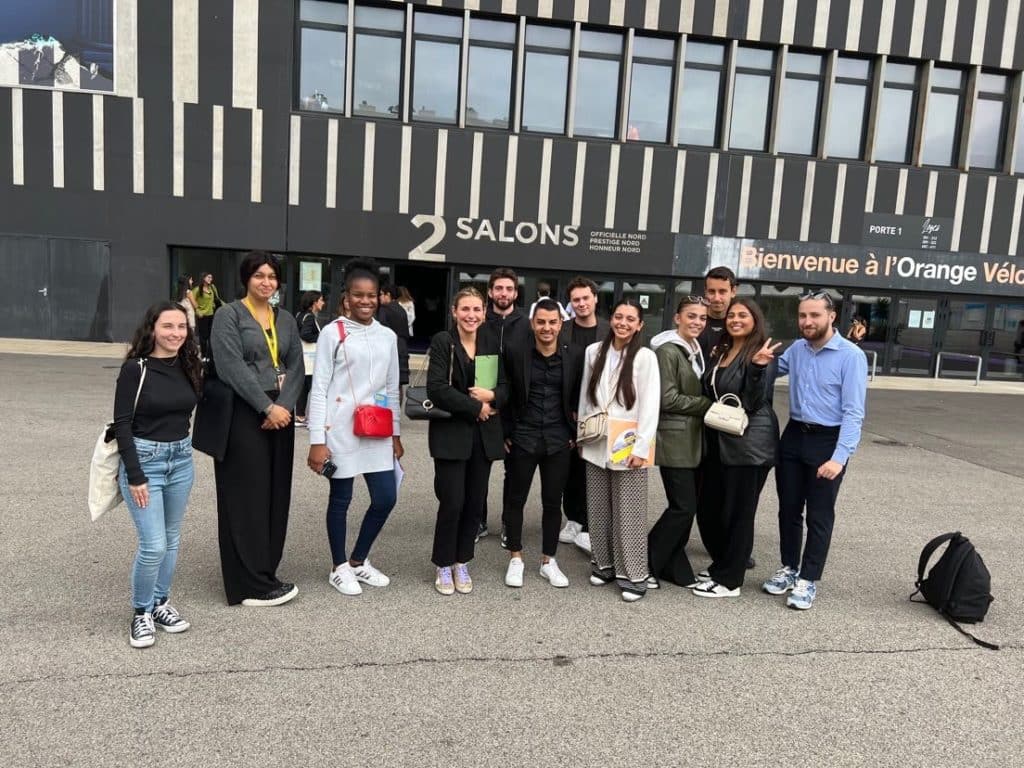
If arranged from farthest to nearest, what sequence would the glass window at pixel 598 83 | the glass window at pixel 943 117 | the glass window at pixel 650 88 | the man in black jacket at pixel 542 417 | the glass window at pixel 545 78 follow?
1. the glass window at pixel 943 117
2. the glass window at pixel 650 88
3. the glass window at pixel 598 83
4. the glass window at pixel 545 78
5. the man in black jacket at pixel 542 417

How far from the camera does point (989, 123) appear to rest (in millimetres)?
18000

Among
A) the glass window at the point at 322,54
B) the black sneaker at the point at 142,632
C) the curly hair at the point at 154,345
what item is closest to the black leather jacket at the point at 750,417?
the curly hair at the point at 154,345

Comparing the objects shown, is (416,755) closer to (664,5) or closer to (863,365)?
(863,365)

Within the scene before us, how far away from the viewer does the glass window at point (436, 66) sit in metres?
16.4

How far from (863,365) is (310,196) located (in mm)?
14539

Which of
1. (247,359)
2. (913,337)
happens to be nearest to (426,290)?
(913,337)

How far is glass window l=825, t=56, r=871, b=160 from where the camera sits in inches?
690

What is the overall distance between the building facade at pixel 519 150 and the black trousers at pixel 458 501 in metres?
13.1

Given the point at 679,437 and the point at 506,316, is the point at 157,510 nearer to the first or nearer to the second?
the point at 506,316

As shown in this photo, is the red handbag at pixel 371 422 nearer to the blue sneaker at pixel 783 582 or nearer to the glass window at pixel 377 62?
the blue sneaker at pixel 783 582

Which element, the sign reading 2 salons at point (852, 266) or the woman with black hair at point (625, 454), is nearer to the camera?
the woman with black hair at point (625, 454)

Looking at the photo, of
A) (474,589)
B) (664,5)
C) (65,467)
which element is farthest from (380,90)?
(474,589)

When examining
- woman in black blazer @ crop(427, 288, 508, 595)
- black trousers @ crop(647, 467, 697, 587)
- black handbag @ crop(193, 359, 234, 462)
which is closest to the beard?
black trousers @ crop(647, 467, 697, 587)

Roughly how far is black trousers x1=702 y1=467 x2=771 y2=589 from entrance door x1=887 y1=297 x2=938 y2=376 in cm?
1658
